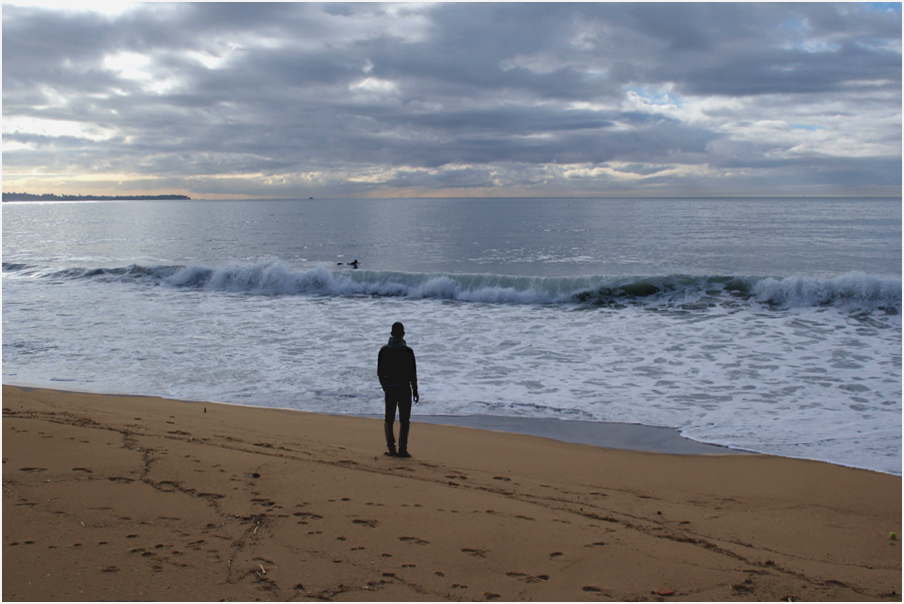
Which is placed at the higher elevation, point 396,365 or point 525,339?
point 396,365

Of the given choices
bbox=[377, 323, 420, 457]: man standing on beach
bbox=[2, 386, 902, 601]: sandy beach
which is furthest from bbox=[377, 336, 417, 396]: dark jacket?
bbox=[2, 386, 902, 601]: sandy beach

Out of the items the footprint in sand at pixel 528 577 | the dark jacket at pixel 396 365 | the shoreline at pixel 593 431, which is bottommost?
the shoreline at pixel 593 431

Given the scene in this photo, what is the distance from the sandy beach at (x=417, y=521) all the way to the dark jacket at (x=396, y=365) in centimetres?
93

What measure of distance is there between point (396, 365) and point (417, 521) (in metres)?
2.21

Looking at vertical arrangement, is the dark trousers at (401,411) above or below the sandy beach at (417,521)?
above

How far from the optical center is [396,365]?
250 inches

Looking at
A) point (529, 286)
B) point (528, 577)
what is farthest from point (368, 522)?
point (529, 286)

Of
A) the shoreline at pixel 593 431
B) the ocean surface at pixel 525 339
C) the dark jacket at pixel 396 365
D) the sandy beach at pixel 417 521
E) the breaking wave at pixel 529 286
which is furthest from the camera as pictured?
the breaking wave at pixel 529 286

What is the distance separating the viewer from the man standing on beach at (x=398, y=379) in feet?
20.8

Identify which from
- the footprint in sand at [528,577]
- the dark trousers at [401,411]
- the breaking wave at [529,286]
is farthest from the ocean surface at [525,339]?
the footprint in sand at [528,577]

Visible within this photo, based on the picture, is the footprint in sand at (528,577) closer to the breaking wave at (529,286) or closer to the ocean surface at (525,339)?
the ocean surface at (525,339)

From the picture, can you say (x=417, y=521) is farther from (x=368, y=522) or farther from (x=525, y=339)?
(x=525, y=339)

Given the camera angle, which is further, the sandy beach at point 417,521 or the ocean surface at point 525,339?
the ocean surface at point 525,339

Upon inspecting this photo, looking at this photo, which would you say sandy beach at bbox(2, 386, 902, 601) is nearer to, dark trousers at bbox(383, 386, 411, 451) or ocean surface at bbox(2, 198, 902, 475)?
dark trousers at bbox(383, 386, 411, 451)
